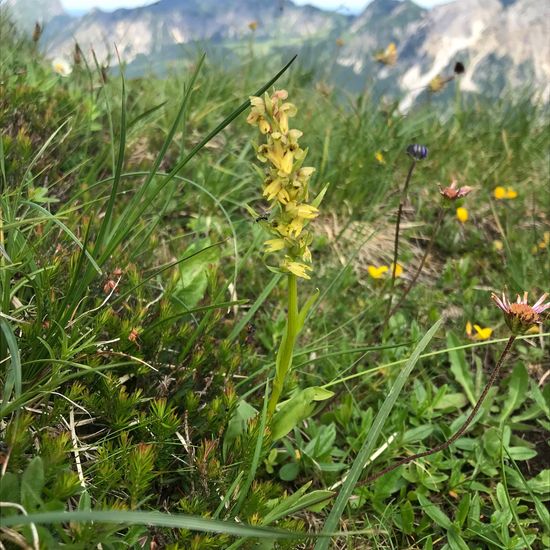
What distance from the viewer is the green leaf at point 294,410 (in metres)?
1.36

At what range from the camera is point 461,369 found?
2031 millimetres

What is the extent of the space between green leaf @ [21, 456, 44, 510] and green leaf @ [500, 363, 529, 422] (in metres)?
1.52

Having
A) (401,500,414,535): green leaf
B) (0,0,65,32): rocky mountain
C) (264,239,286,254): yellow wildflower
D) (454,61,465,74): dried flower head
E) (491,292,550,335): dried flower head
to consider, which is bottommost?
(401,500,414,535): green leaf

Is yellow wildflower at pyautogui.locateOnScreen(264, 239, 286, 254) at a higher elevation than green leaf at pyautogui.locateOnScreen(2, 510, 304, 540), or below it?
higher

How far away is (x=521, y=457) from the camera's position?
5.68 ft

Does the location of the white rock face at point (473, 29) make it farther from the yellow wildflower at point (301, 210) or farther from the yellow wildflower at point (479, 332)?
the yellow wildflower at point (301, 210)

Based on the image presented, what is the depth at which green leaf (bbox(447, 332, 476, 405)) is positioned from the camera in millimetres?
2000

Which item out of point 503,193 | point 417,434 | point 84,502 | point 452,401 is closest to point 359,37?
point 503,193

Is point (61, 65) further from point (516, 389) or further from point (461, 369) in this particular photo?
point (516, 389)

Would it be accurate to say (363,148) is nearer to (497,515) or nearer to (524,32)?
(497,515)

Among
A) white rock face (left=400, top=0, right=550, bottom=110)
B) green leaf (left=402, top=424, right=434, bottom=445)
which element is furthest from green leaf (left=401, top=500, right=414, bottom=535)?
white rock face (left=400, top=0, right=550, bottom=110)

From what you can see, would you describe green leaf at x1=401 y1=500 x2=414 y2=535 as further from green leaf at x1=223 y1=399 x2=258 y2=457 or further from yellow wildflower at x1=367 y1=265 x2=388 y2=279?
yellow wildflower at x1=367 y1=265 x2=388 y2=279

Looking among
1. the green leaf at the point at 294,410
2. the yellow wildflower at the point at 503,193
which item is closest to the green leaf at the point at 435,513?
the green leaf at the point at 294,410

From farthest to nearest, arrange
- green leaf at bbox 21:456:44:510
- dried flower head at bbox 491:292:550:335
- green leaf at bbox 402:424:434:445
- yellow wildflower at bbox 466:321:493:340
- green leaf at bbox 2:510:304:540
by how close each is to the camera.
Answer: yellow wildflower at bbox 466:321:493:340 < green leaf at bbox 402:424:434:445 < dried flower head at bbox 491:292:550:335 < green leaf at bbox 21:456:44:510 < green leaf at bbox 2:510:304:540
